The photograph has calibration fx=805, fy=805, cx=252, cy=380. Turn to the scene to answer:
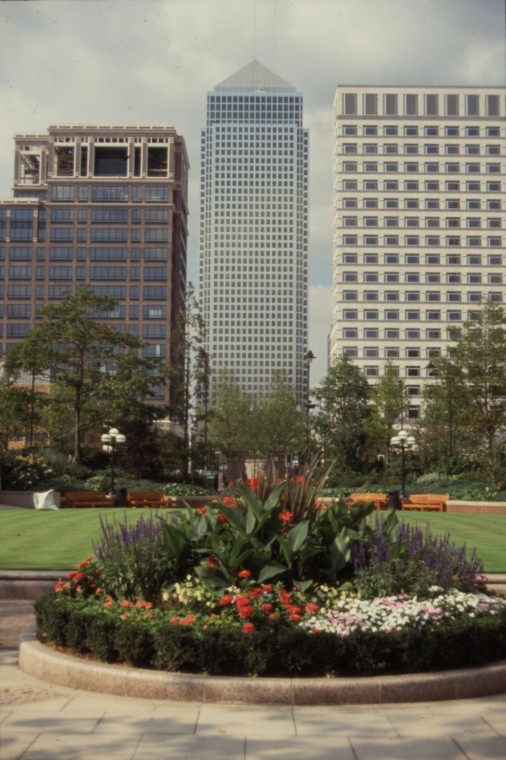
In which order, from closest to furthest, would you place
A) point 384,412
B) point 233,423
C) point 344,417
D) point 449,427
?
1. point 449,427
2. point 344,417
3. point 384,412
4. point 233,423

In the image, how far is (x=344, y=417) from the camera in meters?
59.3

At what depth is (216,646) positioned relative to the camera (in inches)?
270

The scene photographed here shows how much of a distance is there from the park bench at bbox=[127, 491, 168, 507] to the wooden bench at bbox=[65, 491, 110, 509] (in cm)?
95

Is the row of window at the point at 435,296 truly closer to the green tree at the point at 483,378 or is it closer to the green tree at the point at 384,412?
the green tree at the point at 384,412

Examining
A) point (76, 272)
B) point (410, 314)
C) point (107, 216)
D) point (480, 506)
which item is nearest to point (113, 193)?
point (107, 216)

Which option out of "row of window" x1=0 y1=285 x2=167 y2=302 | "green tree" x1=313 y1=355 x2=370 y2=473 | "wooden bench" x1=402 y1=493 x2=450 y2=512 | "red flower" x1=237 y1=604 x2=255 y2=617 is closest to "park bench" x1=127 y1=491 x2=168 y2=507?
"wooden bench" x1=402 y1=493 x2=450 y2=512

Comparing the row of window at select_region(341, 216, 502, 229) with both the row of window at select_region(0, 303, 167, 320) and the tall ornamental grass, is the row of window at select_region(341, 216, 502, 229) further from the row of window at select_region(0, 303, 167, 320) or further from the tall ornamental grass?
the tall ornamental grass

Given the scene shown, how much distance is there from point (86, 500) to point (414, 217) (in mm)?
91455

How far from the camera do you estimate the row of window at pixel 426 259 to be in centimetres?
11181

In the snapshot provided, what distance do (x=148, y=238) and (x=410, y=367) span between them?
155 feet

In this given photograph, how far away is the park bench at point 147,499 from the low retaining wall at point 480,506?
11166 millimetres

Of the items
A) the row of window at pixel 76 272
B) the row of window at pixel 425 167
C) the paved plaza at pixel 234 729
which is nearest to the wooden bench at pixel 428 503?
the paved plaza at pixel 234 729

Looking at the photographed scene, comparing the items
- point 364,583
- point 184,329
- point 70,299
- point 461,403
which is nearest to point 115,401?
point 70,299

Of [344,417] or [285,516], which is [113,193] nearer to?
[344,417]
